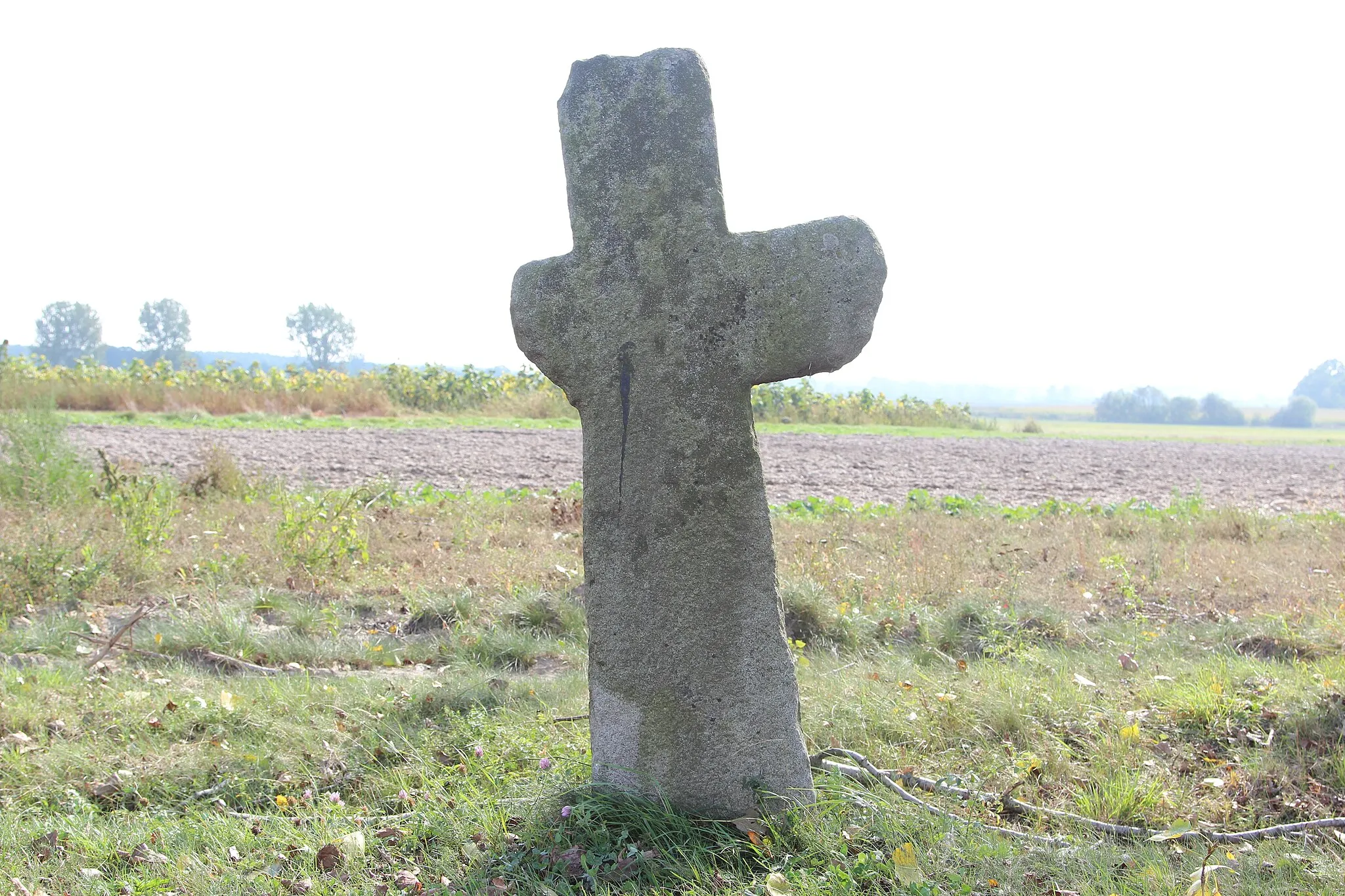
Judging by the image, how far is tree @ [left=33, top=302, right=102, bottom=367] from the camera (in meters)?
102

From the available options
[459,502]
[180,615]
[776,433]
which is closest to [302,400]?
[776,433]

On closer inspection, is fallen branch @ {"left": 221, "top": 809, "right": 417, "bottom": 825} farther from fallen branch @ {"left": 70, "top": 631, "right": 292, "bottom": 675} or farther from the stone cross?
fallen branch @ {"left": 70, "top": 631, "right": 292, "bottom": 675}

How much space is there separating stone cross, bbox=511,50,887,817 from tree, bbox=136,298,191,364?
111571mm

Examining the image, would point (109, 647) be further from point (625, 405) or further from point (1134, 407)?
point (1134, 407)

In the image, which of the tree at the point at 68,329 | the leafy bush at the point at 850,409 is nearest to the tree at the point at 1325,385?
the leafy bush at the point at 850,409

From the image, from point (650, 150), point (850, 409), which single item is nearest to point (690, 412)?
point (650, 150)

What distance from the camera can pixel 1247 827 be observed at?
3232 mm

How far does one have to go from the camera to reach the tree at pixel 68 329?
4033 inches

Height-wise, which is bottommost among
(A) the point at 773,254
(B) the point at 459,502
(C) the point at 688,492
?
(B) the point at 459,502

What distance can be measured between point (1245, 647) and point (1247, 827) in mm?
2629

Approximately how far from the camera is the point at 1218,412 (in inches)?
2992

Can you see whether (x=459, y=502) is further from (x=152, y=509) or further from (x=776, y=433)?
(x=776, y=433)

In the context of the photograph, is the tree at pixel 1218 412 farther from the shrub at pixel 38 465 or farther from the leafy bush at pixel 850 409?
the shrub at pixel 38 465

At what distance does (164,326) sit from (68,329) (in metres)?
11.8
